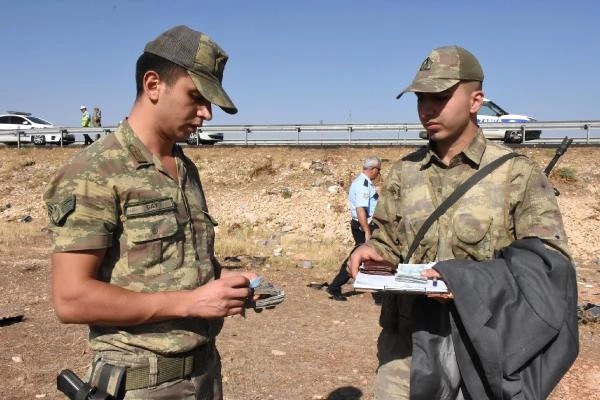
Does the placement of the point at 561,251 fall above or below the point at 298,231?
above

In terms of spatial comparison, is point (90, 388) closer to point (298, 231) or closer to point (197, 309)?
point (197, 309)

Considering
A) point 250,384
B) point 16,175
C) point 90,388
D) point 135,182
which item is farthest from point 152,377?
point 16,175

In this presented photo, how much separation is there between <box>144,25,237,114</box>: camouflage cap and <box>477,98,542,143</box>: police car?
1621cm

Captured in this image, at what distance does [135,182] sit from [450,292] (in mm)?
1312

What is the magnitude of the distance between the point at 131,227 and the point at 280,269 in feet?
29.5

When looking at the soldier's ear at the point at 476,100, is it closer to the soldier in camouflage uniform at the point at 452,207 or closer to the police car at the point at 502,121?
the soldier in camouflage uniform at the point at 452,207

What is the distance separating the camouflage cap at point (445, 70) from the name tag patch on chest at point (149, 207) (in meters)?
1.31

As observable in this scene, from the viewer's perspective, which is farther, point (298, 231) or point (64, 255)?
point (298, 231)

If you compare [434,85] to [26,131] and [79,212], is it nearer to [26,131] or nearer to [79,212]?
[79,212]

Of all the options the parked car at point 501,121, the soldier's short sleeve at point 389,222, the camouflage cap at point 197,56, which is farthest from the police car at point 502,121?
the camouflage cap at point 197,56

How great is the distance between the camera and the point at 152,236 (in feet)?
7.45

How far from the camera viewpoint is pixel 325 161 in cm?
1872

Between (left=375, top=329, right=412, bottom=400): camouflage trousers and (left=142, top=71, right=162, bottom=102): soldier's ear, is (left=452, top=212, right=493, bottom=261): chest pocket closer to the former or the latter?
(left=375, top=329, right=412, bottom=400): camouflage trousers

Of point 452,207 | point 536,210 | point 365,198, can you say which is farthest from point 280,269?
point 536,210
